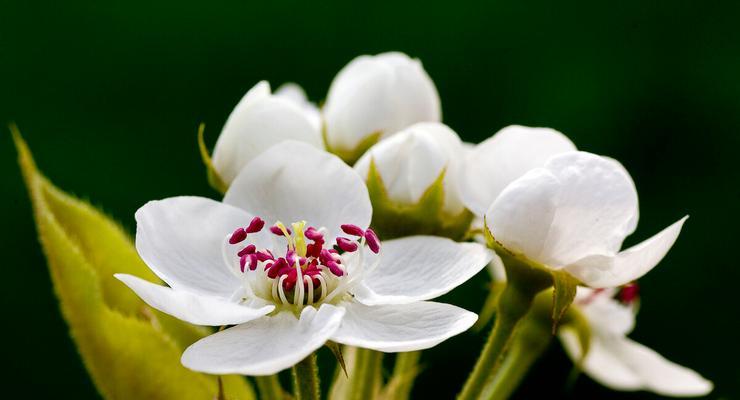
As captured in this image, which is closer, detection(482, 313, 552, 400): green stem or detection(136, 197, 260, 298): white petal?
detection(136, 197, 260, 298): white petal

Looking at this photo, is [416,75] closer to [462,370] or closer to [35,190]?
[35,190]

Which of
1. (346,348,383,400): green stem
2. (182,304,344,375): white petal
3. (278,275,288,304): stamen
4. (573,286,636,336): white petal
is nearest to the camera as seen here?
(182,304,344,375): white petal

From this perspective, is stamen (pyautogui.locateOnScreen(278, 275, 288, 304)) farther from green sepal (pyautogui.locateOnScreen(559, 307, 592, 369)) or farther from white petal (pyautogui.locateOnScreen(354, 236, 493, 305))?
green sepal (pyautogui.locateOnScreen(559, 307, 592, 369))

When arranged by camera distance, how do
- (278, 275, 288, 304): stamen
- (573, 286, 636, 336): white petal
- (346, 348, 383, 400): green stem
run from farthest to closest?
(573, 286, 636, 336): white petal
(346, 348, 383, 400): green stem
(278, 275, 288, 304): stamen

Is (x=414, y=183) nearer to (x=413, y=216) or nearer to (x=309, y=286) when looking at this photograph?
(x=413, y=216)

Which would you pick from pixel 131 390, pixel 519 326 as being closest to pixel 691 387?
pixel 519 326

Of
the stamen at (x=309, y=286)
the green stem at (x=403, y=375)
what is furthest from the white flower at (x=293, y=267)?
the green stem at (x=403, y=375)


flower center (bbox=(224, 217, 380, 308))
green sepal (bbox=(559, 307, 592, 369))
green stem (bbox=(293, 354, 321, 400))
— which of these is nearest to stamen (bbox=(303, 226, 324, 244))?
flower center (bbox=(224, 217, 380, 308))

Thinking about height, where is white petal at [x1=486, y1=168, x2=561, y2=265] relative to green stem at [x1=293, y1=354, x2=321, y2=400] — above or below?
above
